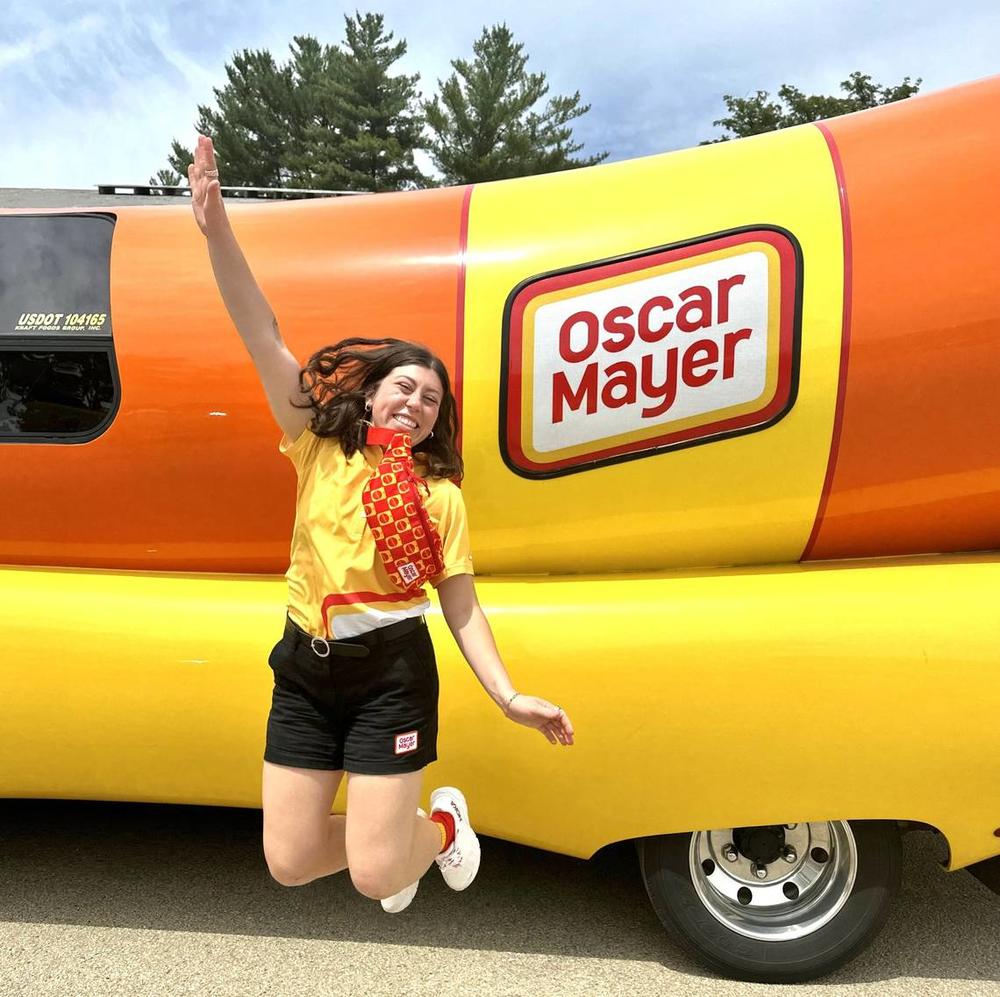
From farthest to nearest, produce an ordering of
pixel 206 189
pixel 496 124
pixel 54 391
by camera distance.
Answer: pixel 496 124 → pixel 54 391 → pixel 206 189

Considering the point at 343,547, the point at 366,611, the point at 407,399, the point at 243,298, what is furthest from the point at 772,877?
the point at 243,298

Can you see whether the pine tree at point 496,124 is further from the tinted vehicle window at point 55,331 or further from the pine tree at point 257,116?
the tinted vehicle window at point 55,331

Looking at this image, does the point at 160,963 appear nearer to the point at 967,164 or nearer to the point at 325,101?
the point at 967,164

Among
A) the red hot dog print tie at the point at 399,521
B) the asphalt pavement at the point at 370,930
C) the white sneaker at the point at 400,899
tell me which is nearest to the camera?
the red hot dog print tie at the point at 399,521

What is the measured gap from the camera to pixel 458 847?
Result: 2145 mm

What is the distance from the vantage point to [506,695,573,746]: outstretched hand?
183cm

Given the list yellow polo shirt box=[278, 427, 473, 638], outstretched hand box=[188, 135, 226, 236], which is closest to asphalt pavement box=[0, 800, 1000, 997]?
yellow polo shirt box=[278, 427, 473, 638]

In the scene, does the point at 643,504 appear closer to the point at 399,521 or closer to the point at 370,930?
the point at 399,521

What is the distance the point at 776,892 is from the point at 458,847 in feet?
2.86

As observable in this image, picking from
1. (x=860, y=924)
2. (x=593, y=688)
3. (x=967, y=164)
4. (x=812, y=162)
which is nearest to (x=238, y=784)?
(x=593, y=688)

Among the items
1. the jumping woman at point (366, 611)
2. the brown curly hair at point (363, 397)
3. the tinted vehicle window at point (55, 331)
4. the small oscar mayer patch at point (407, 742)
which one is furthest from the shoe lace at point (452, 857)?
the tinted vehicle window at point (55, 331)

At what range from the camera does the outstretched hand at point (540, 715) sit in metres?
1.83

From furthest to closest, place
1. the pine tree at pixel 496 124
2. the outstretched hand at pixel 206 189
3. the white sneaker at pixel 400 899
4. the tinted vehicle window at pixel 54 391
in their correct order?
the pine tree at pixel 496 124 < the tinted vehicle window at pixel 54 391 < the white sneaker at pixel 400 899 < the outstretched hand at pixel 206 189

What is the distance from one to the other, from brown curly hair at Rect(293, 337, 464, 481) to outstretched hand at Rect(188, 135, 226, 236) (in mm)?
355
